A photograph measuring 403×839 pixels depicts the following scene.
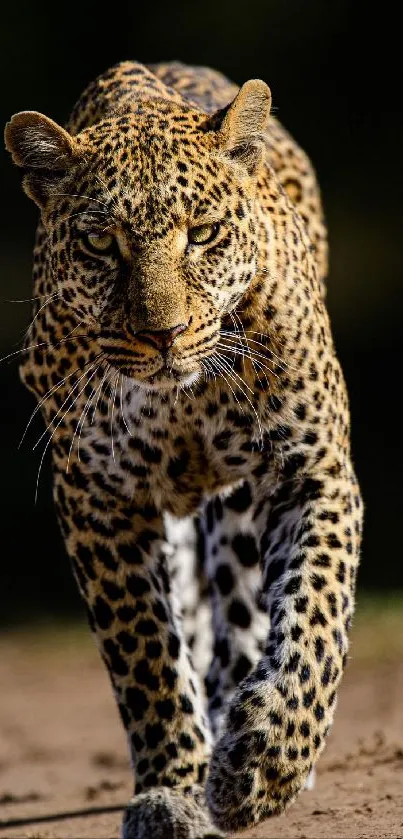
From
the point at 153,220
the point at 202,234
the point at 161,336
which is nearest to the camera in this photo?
the point at 161,336

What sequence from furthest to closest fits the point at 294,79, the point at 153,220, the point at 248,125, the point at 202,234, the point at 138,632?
the point at 294,79, the point at 138,632, the point at 248,125, the point at 202,234, the point at 153,220

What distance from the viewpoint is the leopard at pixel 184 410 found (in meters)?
5.61

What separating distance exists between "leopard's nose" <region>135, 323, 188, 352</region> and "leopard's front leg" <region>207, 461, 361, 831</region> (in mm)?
973

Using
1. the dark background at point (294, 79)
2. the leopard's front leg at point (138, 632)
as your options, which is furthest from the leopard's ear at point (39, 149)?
the dark background at point (294, 79)

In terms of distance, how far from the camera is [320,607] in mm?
5926

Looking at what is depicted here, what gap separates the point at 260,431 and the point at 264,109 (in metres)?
1.07

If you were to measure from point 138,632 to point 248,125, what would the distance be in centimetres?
181

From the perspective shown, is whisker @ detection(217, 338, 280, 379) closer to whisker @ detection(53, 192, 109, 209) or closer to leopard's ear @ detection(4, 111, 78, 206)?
whisker @ detection(53, 192, 109, 209)

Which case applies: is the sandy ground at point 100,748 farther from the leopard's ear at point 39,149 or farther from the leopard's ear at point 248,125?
the leopard's ear at point 39,149

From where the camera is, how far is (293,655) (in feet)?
18.9

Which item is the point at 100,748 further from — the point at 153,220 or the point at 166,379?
the point at 153,220

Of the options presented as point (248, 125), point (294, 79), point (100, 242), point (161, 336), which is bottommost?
point (161, 336)

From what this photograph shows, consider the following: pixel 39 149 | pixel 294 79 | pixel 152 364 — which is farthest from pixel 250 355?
pixel 294 79

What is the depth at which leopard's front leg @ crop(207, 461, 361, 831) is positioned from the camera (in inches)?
219
